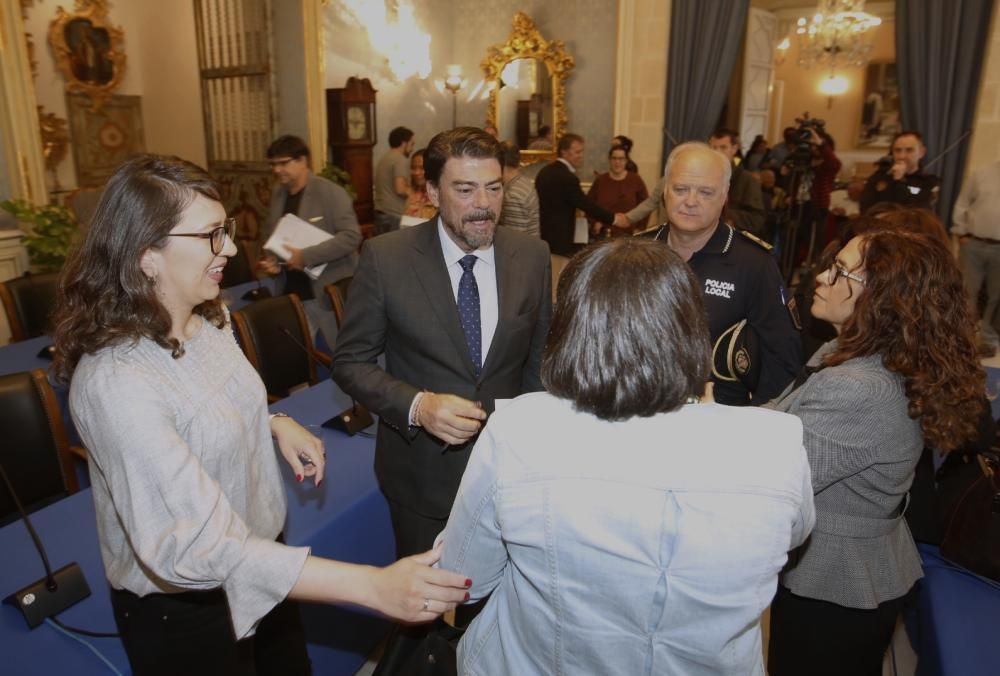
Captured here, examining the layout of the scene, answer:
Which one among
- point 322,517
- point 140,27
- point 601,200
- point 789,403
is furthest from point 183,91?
point 789,403

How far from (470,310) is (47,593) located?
115 centimetres

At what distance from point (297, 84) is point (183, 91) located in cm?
264

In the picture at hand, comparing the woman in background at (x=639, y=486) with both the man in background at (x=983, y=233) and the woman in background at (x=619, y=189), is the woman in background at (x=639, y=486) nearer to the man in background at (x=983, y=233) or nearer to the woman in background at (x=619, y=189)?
the man in background at (x=983, y=233)

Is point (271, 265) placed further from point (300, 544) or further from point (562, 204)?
point (562, 204)

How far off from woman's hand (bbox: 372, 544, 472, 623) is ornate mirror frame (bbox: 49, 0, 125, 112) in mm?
9194

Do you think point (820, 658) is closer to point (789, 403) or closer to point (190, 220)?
point (789, 403)

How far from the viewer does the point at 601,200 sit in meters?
6.36

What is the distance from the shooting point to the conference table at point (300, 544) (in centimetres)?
139

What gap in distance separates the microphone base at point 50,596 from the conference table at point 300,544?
20mm

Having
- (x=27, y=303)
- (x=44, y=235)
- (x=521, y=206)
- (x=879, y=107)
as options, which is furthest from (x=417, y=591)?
(x=879, y=107)

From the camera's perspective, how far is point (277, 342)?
3.47m

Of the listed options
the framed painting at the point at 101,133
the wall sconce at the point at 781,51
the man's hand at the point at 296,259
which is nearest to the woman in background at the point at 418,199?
the man's hand at the point at 296,259

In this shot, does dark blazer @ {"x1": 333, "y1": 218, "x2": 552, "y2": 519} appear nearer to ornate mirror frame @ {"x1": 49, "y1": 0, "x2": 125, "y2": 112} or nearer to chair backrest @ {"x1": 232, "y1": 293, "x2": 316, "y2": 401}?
chair backrest @ {"x1": 232, "y1": 293, "x2": 316, "y2": 401}

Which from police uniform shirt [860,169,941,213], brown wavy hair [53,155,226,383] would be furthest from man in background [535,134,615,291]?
brown wavy hair [53,155,226,383]
